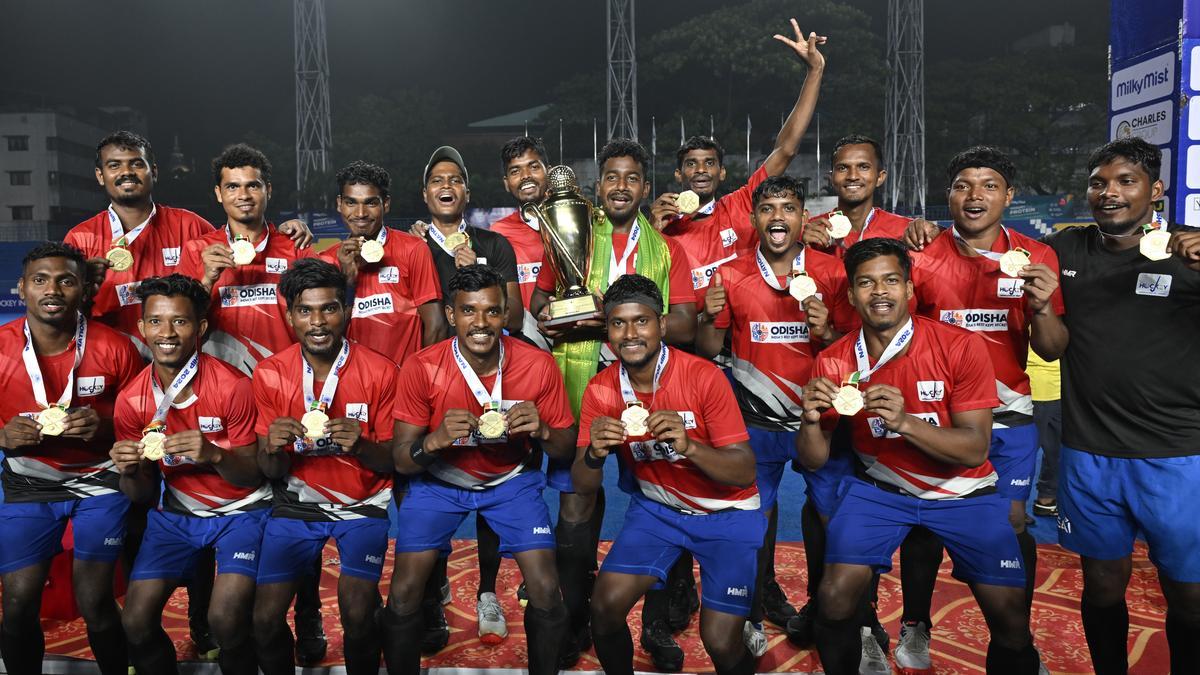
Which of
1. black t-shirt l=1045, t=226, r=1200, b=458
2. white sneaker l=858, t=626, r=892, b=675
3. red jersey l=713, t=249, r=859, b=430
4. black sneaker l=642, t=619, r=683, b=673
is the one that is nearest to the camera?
black t-shirt l=1045, t=226, r=1200, b=458

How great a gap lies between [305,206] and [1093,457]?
28.9 meters

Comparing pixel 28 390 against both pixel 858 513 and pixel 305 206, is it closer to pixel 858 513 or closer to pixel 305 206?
pixel 858 513

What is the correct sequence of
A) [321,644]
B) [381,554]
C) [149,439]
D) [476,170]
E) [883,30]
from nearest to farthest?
[149,439] → [381,554] → [321,644] → [476,170] → [883,30]

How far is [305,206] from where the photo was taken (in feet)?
95.2

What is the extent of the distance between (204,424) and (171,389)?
0.22 metres

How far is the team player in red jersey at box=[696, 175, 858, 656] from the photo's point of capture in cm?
423

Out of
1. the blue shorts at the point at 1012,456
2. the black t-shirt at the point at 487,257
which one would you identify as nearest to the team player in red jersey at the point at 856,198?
the blue shorts at the point at 1012,456

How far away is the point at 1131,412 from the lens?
11.6ft

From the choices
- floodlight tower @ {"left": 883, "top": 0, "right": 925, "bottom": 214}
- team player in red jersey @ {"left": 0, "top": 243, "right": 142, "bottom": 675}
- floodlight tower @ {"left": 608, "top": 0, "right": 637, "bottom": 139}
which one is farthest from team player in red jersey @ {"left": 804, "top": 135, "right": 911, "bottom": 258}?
floodlight tower @ {"left": 883, "top": 0, "right": 925, "bottom": 214}

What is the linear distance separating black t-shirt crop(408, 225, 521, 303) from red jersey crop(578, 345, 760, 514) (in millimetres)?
1081

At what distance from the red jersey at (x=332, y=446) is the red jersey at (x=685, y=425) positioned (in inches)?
40.5

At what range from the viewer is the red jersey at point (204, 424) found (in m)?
3.88

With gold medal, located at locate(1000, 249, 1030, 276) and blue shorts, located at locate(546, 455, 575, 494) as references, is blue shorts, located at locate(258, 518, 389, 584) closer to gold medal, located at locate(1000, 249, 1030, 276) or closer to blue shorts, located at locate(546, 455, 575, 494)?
blue shorts, located at locate(546, 455, 575, 494)

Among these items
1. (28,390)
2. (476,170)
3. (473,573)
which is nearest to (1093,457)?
(473,573)
